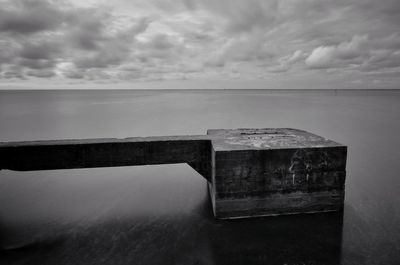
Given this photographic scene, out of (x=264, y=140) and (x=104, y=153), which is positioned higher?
(x=264, y=140)

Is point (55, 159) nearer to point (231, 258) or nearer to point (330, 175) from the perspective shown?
point (231, 258)

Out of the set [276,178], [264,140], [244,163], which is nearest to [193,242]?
[244,163]

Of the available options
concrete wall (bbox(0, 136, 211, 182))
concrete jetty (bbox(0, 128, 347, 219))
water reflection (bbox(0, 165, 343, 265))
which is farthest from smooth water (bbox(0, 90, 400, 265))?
concrete wall (bbox(0, 136, 211, 182))

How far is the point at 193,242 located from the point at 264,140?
14.2ft

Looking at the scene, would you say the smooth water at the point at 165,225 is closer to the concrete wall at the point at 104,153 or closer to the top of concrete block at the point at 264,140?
the concrete wall at the point at 104,153

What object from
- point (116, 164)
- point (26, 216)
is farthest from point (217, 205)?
point (26, 216)

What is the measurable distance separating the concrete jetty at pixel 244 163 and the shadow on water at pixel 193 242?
502 millimetres

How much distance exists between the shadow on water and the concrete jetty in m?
0.50

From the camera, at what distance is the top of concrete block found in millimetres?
8266

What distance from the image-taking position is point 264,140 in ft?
30.0

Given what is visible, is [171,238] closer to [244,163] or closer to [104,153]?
[244,163]

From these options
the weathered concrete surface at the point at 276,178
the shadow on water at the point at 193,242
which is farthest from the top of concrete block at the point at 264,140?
the shadow on water at the point at 193,242

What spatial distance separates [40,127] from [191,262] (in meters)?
28.8

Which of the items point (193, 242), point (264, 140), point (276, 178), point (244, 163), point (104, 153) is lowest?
point (193, 242)
